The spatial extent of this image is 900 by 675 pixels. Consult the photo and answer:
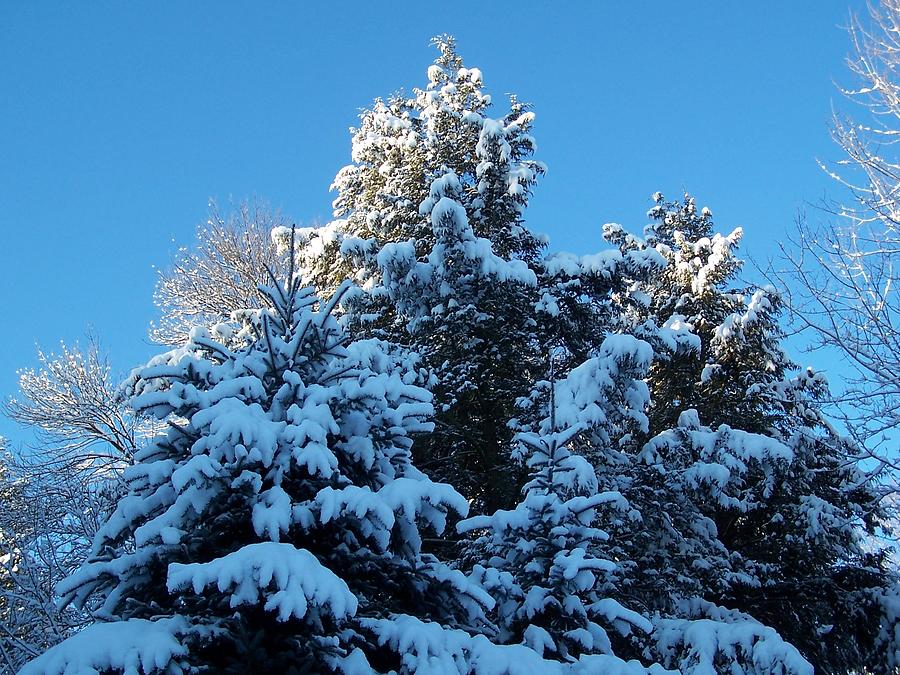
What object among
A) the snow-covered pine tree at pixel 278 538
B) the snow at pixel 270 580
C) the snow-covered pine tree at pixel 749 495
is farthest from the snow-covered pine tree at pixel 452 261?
the snow at pixel 270 580

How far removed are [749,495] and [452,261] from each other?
5690mm

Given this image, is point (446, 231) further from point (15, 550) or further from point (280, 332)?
point (15, 550)

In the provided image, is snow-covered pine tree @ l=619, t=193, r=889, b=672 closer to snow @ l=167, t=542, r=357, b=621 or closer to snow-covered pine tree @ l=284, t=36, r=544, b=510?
snow-covered pine tree @ l=284, t=36, r=544, b=510

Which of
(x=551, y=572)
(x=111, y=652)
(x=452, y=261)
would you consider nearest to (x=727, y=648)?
(x=551, y=572)

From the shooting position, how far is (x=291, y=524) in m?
4.79

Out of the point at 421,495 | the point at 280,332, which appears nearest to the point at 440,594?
the point at 421,495

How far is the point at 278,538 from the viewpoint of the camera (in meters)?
4.45

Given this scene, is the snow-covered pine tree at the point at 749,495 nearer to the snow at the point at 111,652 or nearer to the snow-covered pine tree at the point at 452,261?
the snow-covered pine tree at the point at 452,261

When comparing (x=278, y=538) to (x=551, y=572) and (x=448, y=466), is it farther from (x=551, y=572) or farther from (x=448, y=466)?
(x=448, y=466)

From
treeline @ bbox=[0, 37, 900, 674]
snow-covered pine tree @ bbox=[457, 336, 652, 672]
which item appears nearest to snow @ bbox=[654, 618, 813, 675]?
treeline @ bbox=[0, 37, 900, 674]

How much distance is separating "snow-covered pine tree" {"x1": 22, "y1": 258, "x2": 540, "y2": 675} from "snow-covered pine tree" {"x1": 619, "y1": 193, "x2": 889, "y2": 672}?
193 inches

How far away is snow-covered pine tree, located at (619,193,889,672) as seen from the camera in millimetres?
10008

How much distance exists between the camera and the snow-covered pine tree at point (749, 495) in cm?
1001

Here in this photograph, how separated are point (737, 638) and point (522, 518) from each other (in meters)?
2.69
